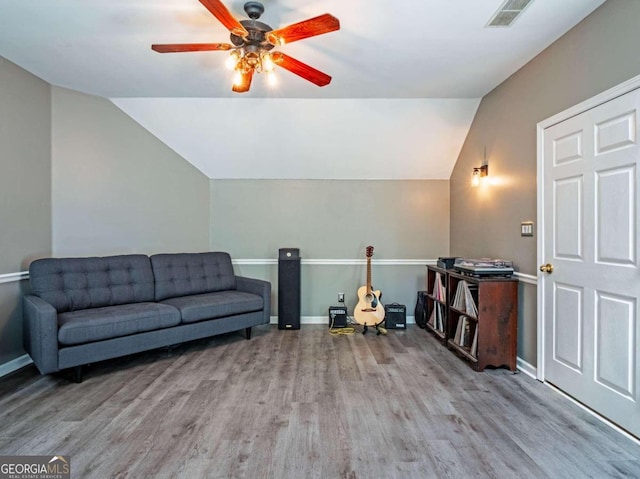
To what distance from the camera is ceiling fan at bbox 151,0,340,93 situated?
6.06ft

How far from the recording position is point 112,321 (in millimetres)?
2887

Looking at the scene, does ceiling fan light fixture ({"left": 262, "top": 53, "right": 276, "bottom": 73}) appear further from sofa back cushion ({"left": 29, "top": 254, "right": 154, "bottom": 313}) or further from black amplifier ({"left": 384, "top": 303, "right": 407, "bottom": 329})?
black amplifier ({"left": 384, "top": 303, "right": 407, "bottom": 329})

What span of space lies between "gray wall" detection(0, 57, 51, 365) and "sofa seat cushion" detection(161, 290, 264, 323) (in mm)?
1193

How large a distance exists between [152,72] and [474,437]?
11.8 ft

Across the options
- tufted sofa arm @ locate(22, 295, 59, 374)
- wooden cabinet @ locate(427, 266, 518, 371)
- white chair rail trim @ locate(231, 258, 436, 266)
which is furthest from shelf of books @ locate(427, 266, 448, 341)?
tufted sofa arm @ locate(22, 295, 59, 374)

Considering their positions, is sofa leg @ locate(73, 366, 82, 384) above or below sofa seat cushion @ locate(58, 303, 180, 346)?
below

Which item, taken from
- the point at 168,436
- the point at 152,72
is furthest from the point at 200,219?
the point at 168,436

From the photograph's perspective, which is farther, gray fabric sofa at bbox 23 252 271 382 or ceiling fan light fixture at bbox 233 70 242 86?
gray fabric sofa at bbox 23 252 271 382

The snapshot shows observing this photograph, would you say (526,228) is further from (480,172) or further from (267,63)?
(267,63)

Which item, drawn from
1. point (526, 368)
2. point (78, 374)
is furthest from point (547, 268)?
point (78, 374)

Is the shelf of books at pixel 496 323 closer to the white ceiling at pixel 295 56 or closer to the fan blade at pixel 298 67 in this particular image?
the white ceiling at pixel 295 56

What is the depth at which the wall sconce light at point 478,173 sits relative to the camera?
11.9 feet

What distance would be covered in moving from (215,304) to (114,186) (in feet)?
5.60

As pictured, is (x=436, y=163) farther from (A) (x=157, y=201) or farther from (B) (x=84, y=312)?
(B) (x=84, y=312)
